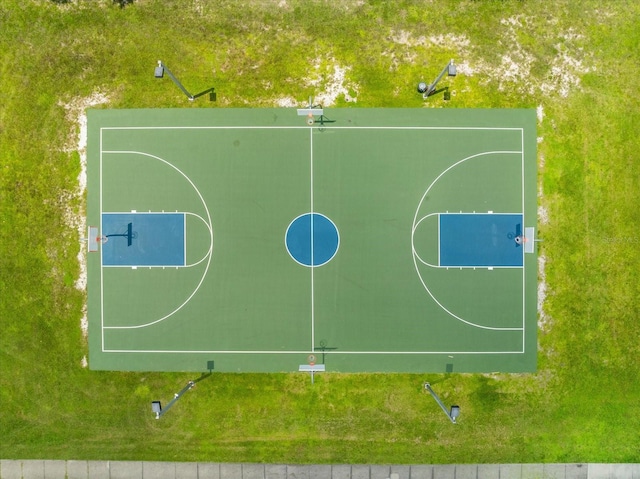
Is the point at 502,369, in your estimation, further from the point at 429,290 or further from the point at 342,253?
the point at 342,253

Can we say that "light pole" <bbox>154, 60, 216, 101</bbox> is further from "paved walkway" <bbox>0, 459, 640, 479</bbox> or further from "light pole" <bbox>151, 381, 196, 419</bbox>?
"paved walkway" <bbox>0, 459, 640, 479</bbox>

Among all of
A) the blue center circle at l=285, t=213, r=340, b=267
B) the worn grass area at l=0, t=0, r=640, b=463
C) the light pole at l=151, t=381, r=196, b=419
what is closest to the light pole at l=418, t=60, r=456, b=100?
the worn grass area at l=0, t=0, r=640, b=463

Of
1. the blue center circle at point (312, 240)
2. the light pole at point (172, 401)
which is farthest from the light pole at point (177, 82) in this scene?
the light pole at point (172, 401)

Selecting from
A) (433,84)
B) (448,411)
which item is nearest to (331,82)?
(433,84)

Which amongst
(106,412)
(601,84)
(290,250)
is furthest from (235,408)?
(601,84)

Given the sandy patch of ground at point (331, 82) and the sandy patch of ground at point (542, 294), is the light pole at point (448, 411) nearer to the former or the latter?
the sandy patch of ground at point (542, 294)

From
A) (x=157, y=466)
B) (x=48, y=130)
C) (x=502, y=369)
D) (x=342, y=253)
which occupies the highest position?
(x=48, y=130)
